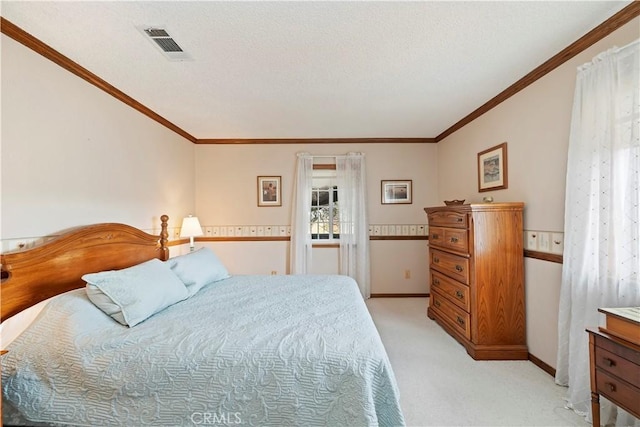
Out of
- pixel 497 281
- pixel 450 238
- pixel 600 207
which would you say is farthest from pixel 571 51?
pixel 497 281

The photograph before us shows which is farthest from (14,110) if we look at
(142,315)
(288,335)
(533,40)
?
(533,40)

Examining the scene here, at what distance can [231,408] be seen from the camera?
1229 millimetres

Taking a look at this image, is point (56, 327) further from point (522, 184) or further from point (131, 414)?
point (522, 184)

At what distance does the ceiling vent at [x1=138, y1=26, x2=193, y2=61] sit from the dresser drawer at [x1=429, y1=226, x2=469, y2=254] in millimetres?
2757

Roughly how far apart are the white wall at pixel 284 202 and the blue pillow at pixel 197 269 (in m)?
1.41

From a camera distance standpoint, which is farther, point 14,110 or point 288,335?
point 14,110

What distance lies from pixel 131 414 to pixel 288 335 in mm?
774

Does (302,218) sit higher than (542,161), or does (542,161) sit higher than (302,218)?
(542,161)

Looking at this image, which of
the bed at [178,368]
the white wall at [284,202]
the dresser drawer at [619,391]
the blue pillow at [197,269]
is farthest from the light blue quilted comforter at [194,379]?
the white wall at [284,202]

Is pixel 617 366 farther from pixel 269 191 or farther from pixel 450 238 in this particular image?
pixel 269 191

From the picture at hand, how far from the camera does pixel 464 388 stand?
6.70ft

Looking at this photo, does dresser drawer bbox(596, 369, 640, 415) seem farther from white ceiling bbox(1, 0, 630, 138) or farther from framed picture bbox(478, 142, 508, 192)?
white ceiling bbox(1, 0, 630, 138)

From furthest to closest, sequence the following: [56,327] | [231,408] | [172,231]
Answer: [172,231] < [56,327] < [231,408]

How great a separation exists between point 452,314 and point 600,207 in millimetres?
1617
